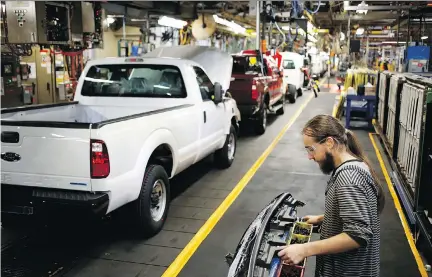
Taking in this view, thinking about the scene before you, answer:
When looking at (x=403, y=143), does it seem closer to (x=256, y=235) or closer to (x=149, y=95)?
(x=149, y=95)

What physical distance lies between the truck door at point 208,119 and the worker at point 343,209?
4122 mm

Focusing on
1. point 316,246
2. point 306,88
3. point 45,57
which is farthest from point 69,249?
point 306,88

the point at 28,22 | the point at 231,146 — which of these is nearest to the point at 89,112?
the point at 28,22

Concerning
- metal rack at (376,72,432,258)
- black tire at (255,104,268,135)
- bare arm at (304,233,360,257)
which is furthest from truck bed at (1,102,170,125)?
black tire at (255,104,268,135)

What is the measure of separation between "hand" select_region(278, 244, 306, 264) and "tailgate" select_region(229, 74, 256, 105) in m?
8.72

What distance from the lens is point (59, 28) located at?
8625mm

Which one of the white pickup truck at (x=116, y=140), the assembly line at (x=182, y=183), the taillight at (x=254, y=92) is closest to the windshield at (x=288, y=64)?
the taillight at (x=254, y=92)

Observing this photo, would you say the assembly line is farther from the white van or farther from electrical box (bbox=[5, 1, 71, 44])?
the white van

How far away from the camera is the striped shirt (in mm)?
2150

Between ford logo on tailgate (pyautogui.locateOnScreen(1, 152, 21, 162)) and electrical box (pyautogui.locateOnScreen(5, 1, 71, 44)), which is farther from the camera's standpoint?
electrical box (pyautogui.locateOnScreen(5, 1, 71, 44))

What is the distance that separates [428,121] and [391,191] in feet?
8.41

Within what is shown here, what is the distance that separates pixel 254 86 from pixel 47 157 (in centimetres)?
735

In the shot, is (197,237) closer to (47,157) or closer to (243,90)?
(47,157)

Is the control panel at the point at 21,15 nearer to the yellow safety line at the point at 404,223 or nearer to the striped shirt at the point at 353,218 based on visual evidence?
the yellow safety line at the point at 404,223
